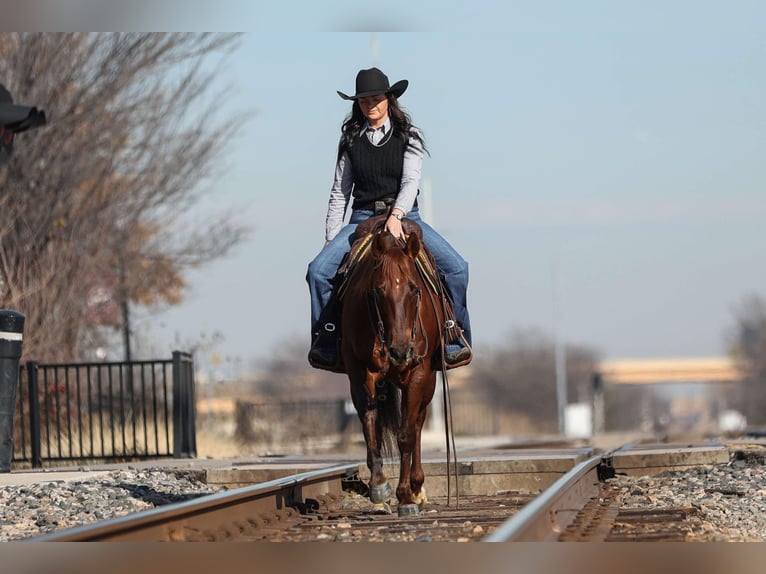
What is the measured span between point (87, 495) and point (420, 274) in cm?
347

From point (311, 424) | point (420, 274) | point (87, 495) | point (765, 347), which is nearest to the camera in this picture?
point (420, 274)

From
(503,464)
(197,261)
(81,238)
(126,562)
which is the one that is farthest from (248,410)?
(126,562)

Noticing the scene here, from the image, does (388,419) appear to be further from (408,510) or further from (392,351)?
(392,351)

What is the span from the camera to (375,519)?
8.95m

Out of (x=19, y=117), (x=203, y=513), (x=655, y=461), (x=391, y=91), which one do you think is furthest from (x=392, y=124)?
(x=19, y=117)

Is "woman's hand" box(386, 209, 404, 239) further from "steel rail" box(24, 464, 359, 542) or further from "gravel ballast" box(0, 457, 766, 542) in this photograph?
"gravel ballast" box(0, 457, 766, 542)

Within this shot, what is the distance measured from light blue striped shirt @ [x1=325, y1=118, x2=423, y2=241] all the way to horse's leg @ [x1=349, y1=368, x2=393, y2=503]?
50.8 inches

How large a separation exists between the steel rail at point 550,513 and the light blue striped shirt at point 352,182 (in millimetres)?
2395

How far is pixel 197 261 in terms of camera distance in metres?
28.1

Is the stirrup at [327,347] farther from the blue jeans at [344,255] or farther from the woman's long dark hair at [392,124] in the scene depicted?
the woman's long dark hair at [392,124]

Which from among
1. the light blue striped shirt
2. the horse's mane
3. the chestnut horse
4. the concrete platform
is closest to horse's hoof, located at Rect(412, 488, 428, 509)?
the chestnut horse

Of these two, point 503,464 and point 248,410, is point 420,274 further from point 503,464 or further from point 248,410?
point 248,410

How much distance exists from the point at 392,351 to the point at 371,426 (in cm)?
101

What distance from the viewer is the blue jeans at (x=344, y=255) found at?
1010 cm
